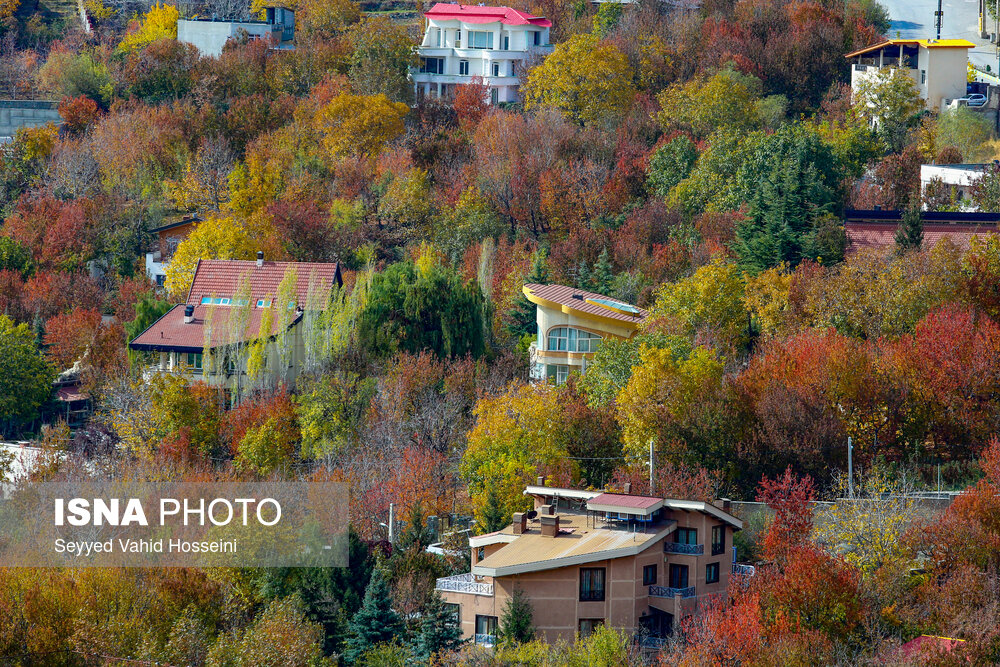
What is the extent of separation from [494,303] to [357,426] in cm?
1099

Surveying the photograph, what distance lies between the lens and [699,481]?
148 feet

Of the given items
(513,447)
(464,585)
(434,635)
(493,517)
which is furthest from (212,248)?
(434,635)

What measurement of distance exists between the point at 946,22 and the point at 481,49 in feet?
75.0

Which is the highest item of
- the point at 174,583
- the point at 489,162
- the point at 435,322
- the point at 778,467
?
the point at 489,162

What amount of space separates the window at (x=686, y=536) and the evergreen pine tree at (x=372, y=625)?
7.06 meters

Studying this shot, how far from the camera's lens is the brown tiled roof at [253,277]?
6016cm

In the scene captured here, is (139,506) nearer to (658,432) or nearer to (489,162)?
(658,432)

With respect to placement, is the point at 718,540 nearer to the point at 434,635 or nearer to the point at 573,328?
the point at 434,635

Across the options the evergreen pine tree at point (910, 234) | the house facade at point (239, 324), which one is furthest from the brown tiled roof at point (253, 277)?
the evergreen pine tree at point (910, 234)

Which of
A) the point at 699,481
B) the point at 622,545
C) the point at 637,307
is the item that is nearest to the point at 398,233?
the point at 637,307

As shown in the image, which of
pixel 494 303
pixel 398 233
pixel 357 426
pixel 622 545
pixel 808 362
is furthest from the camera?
pixel 398 233

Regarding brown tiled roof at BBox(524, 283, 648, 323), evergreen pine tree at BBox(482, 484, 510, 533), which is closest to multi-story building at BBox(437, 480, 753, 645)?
evergreen pine tree at BBox(482, 484, 510, 533)

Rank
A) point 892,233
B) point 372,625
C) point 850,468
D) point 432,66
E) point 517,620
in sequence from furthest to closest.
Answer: point 432,66 → point 892,233 → point 850,468 → point 517,620 → point 372,625

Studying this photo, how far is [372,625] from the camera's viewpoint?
127 ft
